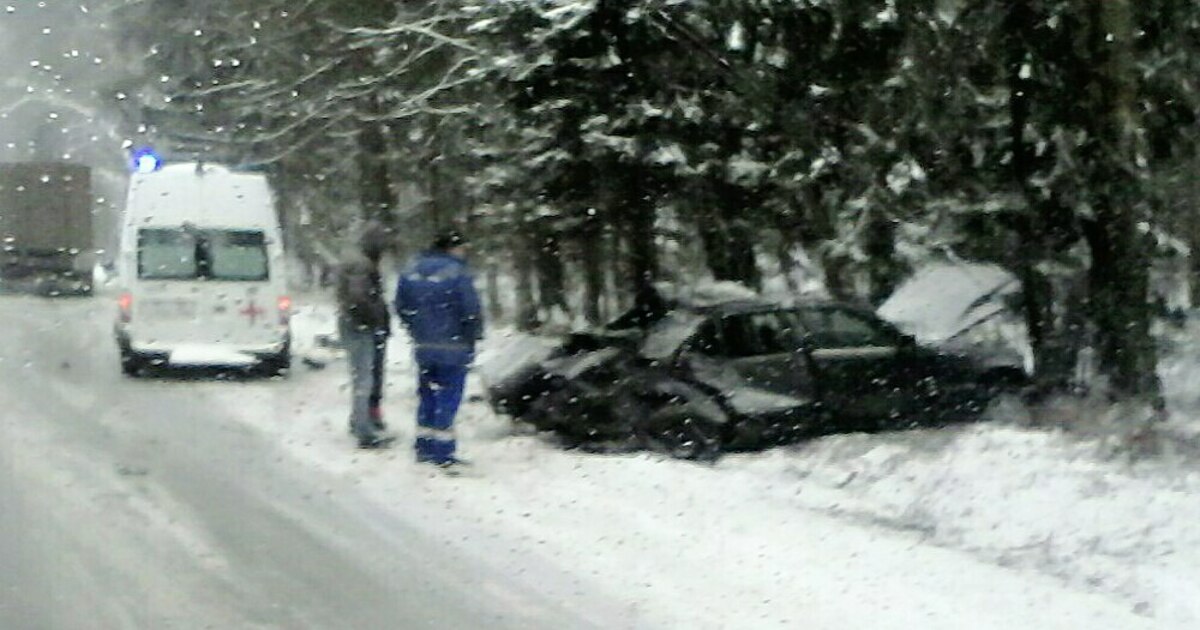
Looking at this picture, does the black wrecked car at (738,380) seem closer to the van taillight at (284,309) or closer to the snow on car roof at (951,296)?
the snow on car roof at (951,296)

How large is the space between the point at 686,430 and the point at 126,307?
9730mm

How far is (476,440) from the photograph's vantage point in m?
14.5

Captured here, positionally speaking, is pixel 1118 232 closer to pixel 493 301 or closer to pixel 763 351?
pixel 763 351

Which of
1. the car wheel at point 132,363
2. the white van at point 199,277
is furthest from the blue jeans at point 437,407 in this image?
the car wheel at point 132,363

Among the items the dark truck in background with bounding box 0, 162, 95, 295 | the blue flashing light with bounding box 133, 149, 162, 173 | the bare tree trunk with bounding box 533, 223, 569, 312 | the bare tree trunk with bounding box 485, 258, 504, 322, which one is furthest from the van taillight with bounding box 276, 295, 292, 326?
the dark truck in background with bounding box 0, 162, 95, 295

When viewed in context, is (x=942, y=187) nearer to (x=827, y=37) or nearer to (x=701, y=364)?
(x=827, y=37)

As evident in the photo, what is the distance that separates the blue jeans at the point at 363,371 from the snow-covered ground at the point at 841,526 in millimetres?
280

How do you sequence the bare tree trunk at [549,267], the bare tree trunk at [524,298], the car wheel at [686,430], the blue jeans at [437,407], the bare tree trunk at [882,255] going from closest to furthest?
the blue jeans at [437,407]
the car wheel at [686,430]
the bare tree trunk at [882,255]
the bare tree trunk at [549,267]
the bare tree trunk at [524,298]

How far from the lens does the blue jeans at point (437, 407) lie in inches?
500

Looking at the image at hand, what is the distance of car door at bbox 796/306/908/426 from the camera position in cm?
1381

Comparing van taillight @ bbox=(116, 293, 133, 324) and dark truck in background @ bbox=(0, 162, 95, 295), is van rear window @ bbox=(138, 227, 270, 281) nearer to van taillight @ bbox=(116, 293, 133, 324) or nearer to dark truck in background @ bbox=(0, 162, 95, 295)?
van taillight @ bbox=(116, 293, 133, 324)

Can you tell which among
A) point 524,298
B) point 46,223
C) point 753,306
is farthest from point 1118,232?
point 46,223

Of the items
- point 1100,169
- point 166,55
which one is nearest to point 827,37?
point 1100,169

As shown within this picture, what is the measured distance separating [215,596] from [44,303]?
3293cm
